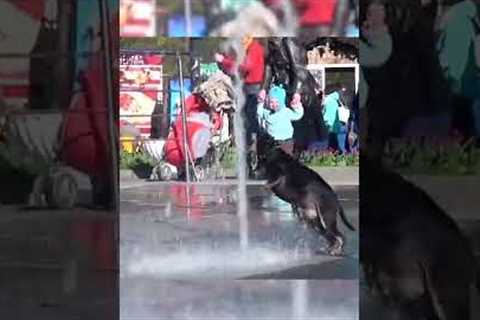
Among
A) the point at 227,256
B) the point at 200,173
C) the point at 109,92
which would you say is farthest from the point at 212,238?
the point at 109,92

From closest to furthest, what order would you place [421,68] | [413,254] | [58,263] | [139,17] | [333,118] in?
[139,17] → [333,118] → [421,68] → [413,254] → [58,263]

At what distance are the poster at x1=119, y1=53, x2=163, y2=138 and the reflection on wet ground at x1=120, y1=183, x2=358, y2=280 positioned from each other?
0.34m

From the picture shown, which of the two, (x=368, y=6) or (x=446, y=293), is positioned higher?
(x=368, y=6)

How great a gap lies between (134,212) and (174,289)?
17.5 inches

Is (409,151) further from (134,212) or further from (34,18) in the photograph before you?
(34,18)

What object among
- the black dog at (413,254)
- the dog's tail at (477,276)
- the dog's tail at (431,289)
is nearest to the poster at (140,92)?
the black dog at (413,254)

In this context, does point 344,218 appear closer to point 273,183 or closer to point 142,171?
point 273,183

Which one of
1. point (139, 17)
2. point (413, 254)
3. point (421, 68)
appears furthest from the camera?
point (413, 254)

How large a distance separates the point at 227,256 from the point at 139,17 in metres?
1.28

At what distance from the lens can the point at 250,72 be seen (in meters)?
5.18

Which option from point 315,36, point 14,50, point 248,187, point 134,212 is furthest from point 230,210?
point 14,50

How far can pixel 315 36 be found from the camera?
5148 mm

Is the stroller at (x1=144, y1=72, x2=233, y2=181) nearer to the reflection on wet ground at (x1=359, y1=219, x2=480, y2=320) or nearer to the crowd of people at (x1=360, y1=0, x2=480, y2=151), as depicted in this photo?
the crowd of people at (x1=360, y1=0, x2=480, y2=151)

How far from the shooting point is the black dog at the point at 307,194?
5.22 metres
